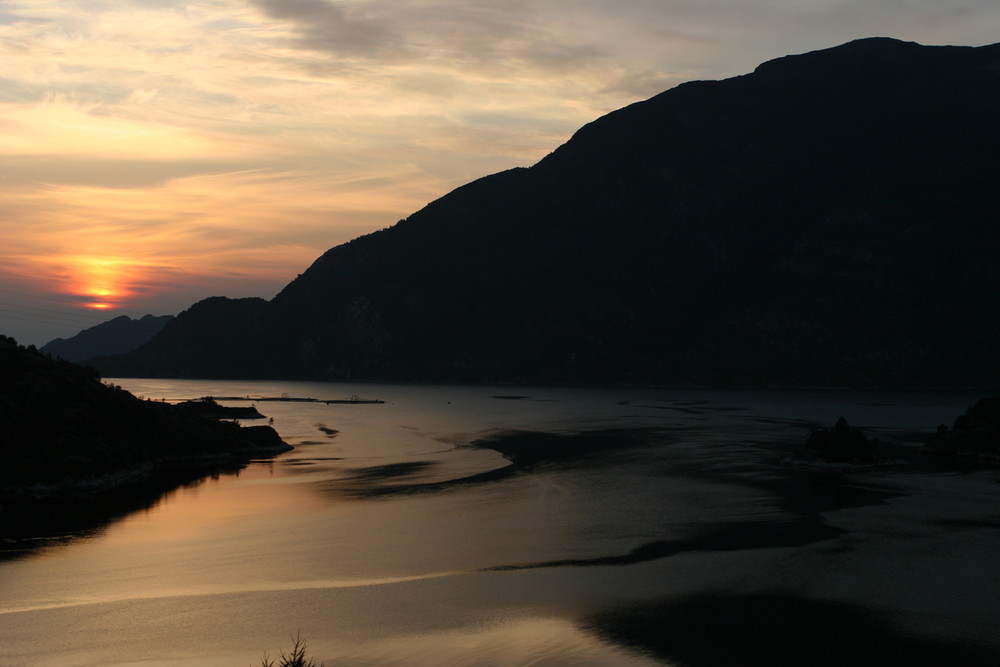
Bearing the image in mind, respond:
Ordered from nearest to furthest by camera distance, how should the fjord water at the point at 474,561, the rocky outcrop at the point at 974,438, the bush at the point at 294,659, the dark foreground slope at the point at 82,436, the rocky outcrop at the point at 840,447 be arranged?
the bush at the point at 294,659
the fjord water at the point at 474,561
the dark foreground slope at the point at 82,436
the rocky outcrop at the point at 840,447
the rocky outcrop at the point at 974,438

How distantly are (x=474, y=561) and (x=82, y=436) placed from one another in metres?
44.3

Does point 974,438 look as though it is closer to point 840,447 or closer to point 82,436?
point 840,447

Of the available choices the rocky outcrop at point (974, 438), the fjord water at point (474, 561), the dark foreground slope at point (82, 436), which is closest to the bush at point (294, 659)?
the fjord water at point (474, 561)

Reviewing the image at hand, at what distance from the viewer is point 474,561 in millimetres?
44781

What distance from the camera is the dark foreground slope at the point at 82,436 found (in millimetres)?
66500

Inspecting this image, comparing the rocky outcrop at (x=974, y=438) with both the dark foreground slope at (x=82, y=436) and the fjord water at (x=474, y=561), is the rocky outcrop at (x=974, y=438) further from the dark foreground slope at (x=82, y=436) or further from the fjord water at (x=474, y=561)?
the dark foreground slope at (x=82, y=436)

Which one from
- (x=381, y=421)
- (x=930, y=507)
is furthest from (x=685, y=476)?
(x=381, y=421)

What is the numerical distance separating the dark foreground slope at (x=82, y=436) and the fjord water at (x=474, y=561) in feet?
23.9

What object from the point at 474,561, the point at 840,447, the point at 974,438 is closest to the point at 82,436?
the point at 474,561

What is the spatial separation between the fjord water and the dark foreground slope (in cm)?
728

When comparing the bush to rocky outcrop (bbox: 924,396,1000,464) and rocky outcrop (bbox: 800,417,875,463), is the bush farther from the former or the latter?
rocky outcrop (bbox: 924,396,1000,464)

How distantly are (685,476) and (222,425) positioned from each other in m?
51.8

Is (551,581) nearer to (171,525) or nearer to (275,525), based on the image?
(275,525)

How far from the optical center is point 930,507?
59.9 metres
